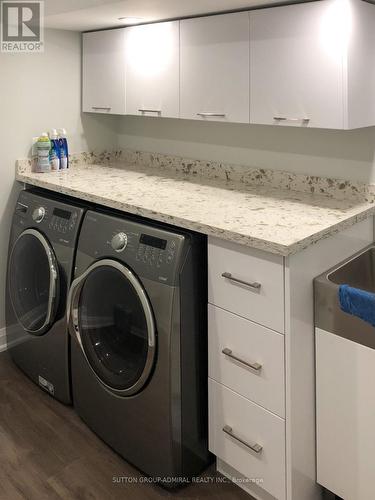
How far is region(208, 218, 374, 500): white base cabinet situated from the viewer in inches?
65.3

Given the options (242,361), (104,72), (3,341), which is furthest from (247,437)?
(104,72)

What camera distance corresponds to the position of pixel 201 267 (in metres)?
1.89

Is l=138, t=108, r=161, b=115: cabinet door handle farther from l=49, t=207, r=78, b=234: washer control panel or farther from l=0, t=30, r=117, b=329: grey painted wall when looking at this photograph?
l=49, t=207, r=78, b=234: washer control panel

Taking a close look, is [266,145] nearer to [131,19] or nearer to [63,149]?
[131,19]

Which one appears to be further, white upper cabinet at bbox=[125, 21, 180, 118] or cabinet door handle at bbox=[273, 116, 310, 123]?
white upper cabinet at bbox=[125, 21, 180, 118]

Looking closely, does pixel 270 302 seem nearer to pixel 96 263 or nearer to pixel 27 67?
pixel 96 263

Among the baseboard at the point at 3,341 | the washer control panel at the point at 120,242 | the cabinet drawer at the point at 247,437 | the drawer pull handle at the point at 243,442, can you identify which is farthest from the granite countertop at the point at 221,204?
the baseboard at the point at 3,341

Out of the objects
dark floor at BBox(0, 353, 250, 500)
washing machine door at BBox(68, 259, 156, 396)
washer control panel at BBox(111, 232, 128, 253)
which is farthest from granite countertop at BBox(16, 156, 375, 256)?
dark floor at BBox(0, 353, 250, 500)

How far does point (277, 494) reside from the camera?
1.79 metres

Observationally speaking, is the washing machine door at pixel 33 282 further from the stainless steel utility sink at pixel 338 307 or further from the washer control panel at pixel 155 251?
the stainless steel utility sink at pixel 338 307

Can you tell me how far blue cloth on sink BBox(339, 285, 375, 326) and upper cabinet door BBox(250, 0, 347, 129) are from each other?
635 mm

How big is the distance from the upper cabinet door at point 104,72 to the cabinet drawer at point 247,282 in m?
1.31

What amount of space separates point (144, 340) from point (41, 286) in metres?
0.80

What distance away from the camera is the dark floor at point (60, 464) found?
193 cm
